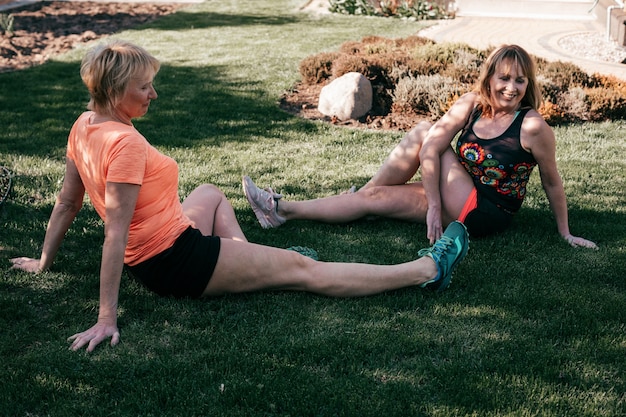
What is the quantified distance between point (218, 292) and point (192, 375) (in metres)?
0.67

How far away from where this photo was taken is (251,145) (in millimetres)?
6848

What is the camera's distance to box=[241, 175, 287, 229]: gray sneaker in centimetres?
489

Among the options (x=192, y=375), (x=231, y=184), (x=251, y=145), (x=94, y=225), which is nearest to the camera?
(x=192, y=375)

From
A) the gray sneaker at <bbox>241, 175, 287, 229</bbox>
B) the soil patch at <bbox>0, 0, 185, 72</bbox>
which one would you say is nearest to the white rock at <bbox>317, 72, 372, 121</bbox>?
the gray sneaker at <bbox>241, 175, 287, 229</bbox>

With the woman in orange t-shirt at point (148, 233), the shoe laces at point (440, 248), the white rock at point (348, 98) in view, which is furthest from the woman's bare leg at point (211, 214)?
the white rock at point (348, 98)

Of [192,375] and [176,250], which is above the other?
[176,250]

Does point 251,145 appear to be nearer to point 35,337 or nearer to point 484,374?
point 35,337

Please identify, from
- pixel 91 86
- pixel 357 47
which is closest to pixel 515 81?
pixel 91 86

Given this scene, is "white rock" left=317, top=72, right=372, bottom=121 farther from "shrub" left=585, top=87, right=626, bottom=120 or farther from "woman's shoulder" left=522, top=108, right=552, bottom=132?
"woman's shoulder" left=522, top=108, right=552, bottom=132

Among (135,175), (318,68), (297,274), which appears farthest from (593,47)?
(135,175)

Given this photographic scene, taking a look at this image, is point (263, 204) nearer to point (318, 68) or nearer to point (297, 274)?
point (297, 274)

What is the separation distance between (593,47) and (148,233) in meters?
11.1

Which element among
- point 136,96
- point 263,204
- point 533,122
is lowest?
point 263,204

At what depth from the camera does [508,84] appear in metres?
4.41
